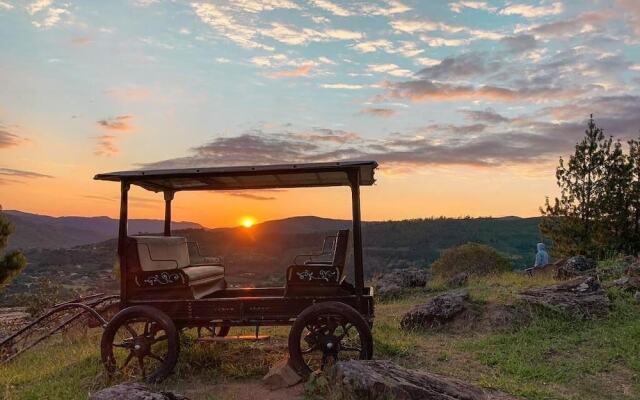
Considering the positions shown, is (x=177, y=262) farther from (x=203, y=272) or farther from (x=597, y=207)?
(x=597, y=207)

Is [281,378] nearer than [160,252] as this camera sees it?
Yes

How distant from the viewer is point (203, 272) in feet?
35.6

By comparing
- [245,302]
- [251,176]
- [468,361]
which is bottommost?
[468,361]

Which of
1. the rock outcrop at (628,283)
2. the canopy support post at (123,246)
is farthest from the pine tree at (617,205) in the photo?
the canopy support post at (123,246)

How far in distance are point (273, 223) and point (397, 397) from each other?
234 feet

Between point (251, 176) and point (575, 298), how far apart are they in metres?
8.74

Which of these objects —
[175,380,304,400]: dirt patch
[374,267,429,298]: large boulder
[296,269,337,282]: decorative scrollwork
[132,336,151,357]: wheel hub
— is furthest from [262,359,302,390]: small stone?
[374,267,429,298]: large boulder

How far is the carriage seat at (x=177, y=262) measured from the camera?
377 inches

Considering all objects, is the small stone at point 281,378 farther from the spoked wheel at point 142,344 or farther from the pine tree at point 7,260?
the pine tree at point 7,260

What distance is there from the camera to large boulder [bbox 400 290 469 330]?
45.4 feet

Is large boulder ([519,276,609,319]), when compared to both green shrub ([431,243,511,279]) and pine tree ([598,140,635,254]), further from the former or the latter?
pine tree ([598,140,635,254])

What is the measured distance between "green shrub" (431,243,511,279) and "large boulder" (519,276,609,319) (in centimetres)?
1150

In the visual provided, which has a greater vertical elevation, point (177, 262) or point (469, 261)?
point (177, 262)

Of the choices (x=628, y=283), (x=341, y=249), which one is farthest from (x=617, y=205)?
(x=341, y=249)
